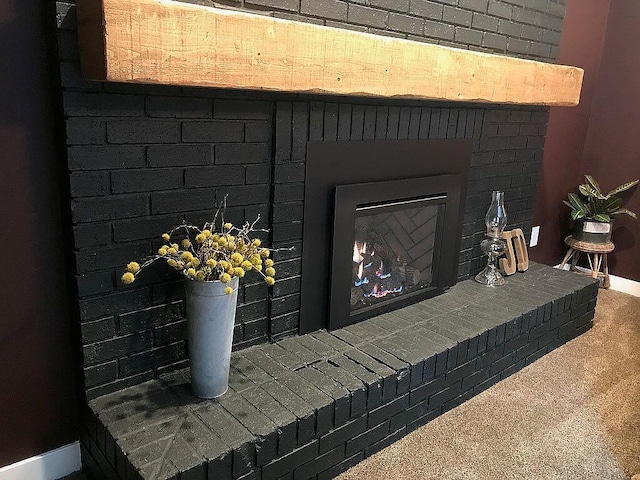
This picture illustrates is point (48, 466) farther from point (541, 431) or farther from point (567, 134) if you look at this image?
point (567, 134)

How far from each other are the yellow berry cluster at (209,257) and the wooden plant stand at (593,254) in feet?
8.38

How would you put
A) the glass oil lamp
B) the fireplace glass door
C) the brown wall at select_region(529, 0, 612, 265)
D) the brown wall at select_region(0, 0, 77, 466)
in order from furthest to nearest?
1. the brown wall at select_region(529, 0, 612, 265)
2. the glass oil lamp
3. the fireplace glass door
4. the brown wall at select_region(0, 0, 77, 466)

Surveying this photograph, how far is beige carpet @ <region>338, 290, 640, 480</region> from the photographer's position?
5.90ft

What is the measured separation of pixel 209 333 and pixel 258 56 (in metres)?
0.79

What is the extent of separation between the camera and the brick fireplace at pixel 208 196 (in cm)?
146

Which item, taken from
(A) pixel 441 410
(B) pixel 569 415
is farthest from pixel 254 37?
(B) pixel 569 415

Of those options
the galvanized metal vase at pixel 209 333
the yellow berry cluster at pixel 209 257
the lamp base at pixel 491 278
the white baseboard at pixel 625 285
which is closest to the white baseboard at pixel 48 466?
the galvanized metal vase at pixel 209 333

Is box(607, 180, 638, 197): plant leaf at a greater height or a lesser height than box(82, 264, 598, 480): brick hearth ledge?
greater

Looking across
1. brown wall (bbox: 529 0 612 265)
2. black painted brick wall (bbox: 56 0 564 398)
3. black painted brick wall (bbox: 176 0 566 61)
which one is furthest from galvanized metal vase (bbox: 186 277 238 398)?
brown wall (bbox: 529 0 612 265)

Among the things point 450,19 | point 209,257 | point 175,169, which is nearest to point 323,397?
point 209,257

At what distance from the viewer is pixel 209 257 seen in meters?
1.54

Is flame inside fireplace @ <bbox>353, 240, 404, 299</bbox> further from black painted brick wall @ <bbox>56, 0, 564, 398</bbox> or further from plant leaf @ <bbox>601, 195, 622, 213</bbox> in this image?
plant leaf @ <bbox>601, 195, 622, 213</bbox>

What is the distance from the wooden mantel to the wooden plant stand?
63.8 inches

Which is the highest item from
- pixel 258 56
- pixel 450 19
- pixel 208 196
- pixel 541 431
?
pixel 450 19
